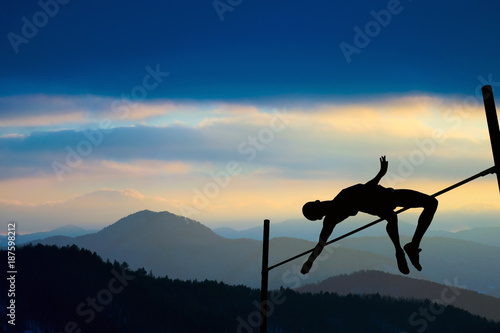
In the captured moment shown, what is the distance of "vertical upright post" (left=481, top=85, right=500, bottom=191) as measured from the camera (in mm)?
7340

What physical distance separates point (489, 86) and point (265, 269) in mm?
8952

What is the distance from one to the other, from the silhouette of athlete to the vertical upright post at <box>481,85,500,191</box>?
3.49 feet

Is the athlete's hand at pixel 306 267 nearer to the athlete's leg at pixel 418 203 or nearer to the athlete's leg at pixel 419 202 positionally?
the athlete's leg at pixel 418 203

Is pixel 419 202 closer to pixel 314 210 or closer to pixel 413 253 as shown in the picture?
pixel 413 253

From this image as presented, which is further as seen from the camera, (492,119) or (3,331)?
(3,331)

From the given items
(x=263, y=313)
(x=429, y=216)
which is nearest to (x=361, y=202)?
(x=429, y=216)

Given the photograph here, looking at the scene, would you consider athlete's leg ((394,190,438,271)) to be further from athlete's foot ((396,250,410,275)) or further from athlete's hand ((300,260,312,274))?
athlete's hand ((300,260,312,274))

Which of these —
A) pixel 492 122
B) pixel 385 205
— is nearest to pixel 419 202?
pixel 385 205

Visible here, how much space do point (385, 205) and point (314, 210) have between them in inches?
50.1

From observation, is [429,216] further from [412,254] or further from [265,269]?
[265,269]

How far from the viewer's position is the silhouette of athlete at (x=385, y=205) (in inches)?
308

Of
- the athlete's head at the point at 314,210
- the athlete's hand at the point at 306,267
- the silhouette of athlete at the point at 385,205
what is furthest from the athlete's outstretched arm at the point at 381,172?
the athlete's hand at the point at 306,267

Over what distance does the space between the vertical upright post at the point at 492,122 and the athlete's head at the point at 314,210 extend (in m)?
2.79

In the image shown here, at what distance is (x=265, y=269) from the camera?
1479 centimetres
